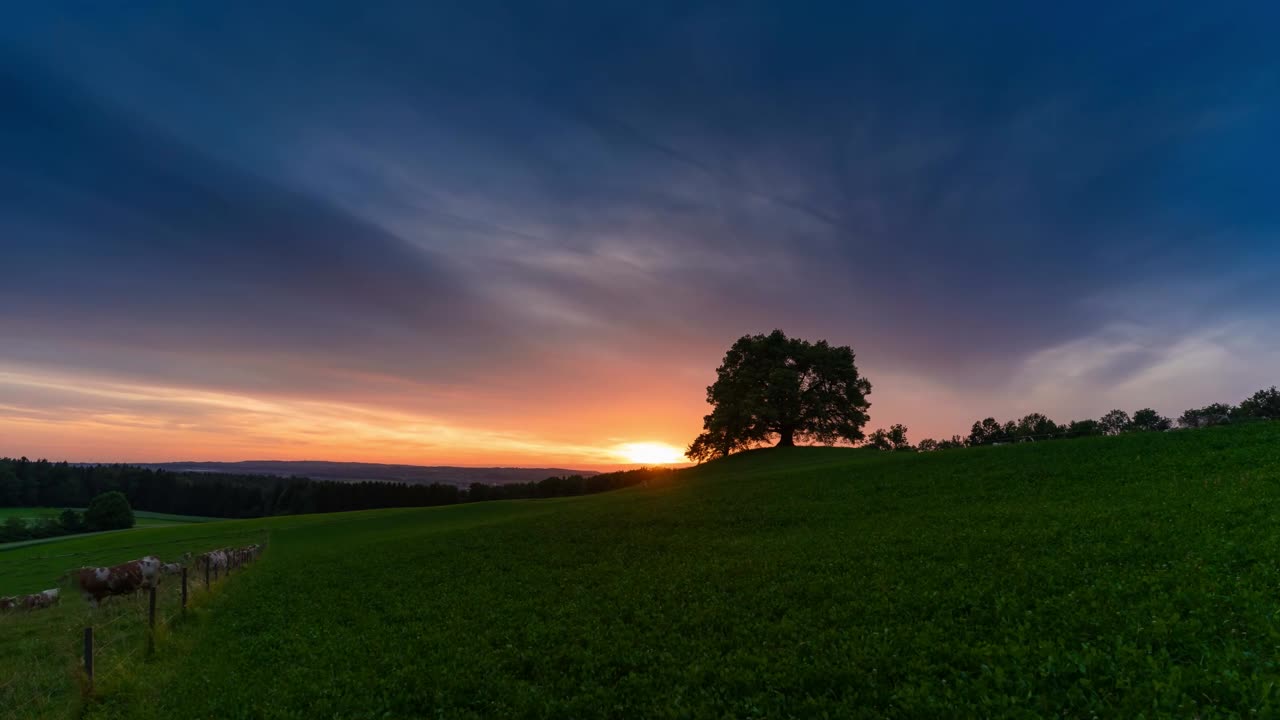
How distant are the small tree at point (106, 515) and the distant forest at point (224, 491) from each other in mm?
33875

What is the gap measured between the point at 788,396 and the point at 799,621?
227ft

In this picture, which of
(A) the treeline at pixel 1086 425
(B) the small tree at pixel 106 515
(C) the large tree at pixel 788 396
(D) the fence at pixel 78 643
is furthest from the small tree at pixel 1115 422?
(B) the small tree at pixel 106 515

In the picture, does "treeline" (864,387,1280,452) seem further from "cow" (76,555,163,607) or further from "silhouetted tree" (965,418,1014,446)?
"cow" (76,555,163,607)

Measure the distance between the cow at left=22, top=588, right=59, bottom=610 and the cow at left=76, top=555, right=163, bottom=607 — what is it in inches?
141

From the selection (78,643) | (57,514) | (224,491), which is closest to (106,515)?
(57,514)

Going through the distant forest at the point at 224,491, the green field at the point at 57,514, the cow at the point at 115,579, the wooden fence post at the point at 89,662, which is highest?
the wooden fence post at the point at 89,662

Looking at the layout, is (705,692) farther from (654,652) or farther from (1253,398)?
(1253,398)

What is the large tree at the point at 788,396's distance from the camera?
270 feet

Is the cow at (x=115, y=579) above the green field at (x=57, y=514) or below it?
above

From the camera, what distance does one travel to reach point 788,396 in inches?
3228

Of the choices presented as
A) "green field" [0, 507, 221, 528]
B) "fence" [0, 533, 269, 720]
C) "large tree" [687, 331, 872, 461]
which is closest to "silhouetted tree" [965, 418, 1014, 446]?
"large tree" [687, 331, 872, 461]

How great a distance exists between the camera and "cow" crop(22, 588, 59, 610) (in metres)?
33.4

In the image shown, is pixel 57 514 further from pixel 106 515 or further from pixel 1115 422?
pixel 1115 422

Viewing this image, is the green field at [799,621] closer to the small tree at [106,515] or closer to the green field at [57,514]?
the small tree at [106,515]
